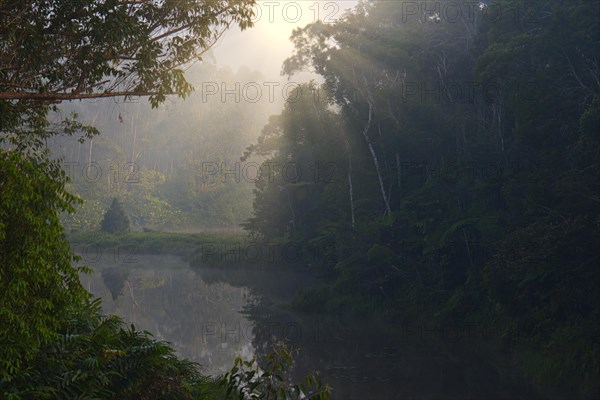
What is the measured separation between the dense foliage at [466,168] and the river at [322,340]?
1.10 metres

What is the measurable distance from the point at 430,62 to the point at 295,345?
15263 mm

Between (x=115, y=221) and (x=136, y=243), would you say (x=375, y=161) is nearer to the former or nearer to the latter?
(x=136, y=243)

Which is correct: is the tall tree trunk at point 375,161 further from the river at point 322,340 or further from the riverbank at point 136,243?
the riverbank at point 136,243

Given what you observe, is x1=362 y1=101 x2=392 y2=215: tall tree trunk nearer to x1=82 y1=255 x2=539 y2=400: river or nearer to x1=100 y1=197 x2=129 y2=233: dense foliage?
x1=82 y1=255 x2=539 y2=400: river

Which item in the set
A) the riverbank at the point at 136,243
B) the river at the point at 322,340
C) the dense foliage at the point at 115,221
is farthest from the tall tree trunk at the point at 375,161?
the dense foliage at the point at 115,221

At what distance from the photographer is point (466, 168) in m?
27.4

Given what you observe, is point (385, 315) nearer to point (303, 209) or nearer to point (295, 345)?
point (295, 345)

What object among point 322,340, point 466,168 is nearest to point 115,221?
point 466,168

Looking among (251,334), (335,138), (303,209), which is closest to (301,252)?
(303,209)

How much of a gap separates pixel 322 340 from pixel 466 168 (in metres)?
9.07

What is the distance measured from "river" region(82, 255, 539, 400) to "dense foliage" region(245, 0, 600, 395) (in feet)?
3.62

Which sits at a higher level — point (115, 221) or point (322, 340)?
point (115, 221)

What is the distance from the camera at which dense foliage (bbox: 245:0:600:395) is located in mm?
18906

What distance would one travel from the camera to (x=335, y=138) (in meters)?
34.0
